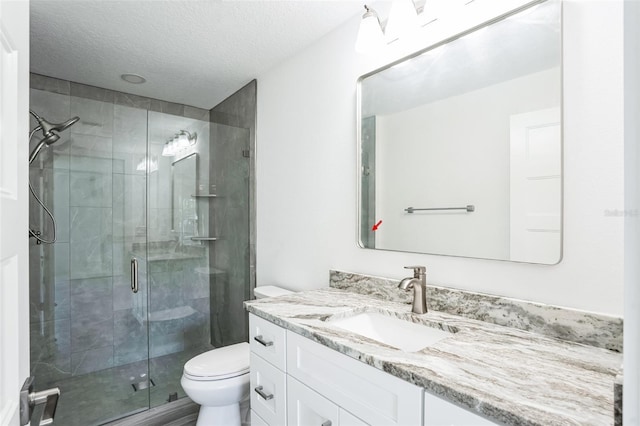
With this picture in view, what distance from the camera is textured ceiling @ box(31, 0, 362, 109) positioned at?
1702 millimetres

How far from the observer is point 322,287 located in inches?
76.2

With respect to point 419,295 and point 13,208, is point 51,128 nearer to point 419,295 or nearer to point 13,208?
point 13,208

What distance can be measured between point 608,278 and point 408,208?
2.38ft

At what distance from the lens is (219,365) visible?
1.87m

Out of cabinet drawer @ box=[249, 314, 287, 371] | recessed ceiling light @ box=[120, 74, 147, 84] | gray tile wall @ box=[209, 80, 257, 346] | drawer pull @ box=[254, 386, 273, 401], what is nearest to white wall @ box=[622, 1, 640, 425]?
cabinet drawer @ box=[249, 314, 287, 371]

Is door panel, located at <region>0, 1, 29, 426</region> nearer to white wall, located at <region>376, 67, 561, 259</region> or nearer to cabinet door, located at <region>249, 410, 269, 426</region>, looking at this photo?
cabinet door, located at <region>249, 410, 269, 426</region>

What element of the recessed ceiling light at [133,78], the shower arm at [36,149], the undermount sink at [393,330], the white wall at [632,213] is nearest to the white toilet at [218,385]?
the undermount sink at [393,330]

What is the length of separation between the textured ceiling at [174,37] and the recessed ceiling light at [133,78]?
0.15ft

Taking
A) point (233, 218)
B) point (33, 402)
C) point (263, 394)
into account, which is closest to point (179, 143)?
point (233, 218)

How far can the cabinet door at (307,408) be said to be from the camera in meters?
1.08

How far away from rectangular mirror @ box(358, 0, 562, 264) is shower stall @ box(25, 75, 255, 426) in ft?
4.30

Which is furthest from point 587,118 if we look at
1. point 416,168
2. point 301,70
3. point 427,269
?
point 301,70

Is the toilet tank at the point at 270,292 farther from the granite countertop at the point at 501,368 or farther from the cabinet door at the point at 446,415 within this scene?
the cabinet door at the point at 446,415

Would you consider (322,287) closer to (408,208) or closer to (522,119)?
(408,208)
